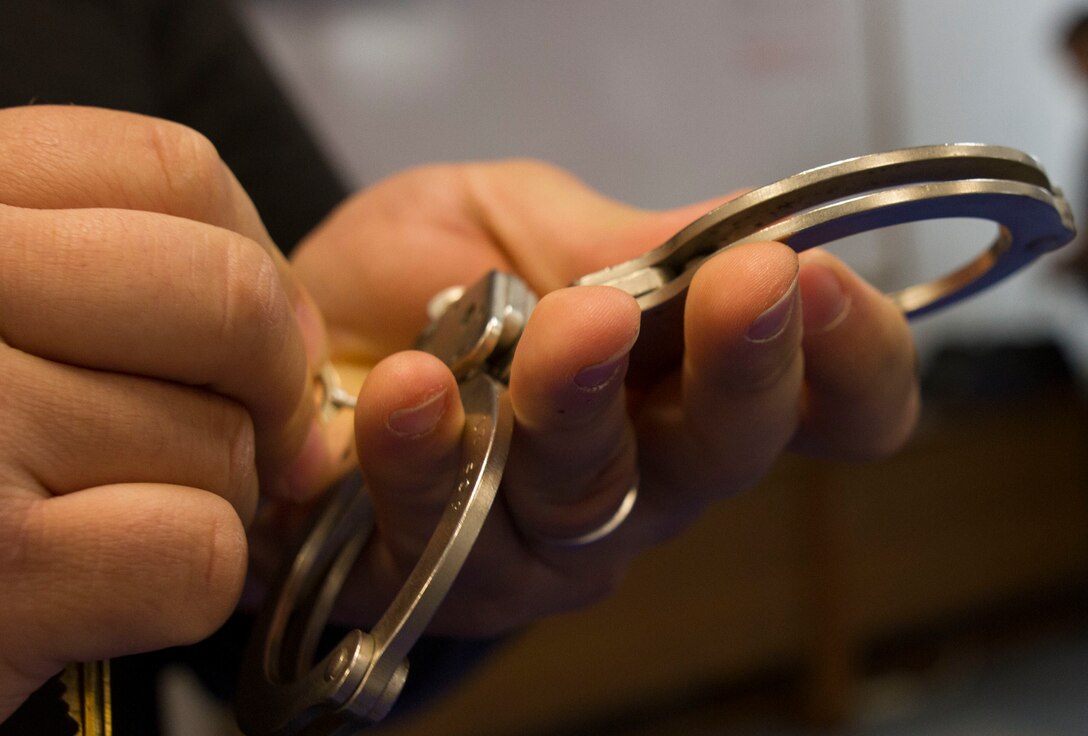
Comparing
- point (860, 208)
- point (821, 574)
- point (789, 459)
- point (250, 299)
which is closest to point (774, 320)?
point (860, 208)

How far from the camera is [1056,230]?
345 millimetres

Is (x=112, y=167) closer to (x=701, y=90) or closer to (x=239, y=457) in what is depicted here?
(x=239, y=457)

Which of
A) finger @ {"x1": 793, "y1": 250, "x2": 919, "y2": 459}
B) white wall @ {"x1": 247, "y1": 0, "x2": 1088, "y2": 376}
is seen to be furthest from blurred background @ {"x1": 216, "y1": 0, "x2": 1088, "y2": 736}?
finger @ {"x1": 793, "y1": 250, "x2": 919, "y2": 459}

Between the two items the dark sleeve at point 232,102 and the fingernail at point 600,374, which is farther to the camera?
the dark sleeve at point 232,102

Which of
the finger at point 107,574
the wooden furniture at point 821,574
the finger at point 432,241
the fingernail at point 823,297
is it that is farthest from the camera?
the wooden furniture at point 821,574

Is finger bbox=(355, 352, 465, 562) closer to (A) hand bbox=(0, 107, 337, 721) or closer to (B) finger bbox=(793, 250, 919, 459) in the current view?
(A) hand bbox=(0, 107, 337, 721)

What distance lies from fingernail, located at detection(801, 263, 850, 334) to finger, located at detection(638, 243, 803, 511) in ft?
0.09

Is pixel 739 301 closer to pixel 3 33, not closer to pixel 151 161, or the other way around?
pixel 151 161

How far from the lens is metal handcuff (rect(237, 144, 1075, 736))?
0.26 m

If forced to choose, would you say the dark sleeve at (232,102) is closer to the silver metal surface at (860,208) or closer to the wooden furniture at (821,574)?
the silver metal surface at (860,208)

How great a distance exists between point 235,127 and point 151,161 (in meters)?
0.40

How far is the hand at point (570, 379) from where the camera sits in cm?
30

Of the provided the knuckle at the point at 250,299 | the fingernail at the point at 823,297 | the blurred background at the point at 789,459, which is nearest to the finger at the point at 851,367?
the fingernail at the point at 823,297

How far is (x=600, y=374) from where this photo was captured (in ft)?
1.01
